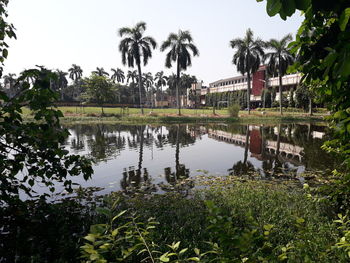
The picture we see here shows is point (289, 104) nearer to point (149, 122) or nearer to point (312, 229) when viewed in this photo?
point (149, 122)

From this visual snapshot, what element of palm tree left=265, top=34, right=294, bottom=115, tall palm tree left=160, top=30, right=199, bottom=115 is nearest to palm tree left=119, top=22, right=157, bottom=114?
tall palm tree left=160, top=30, right=199, bottom=115

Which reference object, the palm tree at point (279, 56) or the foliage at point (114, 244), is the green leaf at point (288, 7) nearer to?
the foliage at point (114, 244)

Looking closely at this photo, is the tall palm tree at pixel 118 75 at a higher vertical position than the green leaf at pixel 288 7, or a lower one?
higher

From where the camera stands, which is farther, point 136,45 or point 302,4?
point 136,45

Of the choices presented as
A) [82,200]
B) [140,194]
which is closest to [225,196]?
[140,194]

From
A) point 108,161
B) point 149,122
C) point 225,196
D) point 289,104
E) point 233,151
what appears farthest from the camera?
point 289,104

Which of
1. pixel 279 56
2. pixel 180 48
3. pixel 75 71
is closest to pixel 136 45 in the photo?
pixel 180 48

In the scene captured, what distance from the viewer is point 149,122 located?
3456cm

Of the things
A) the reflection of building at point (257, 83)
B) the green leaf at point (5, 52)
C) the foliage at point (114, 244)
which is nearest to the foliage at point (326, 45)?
the foliage at point (114, 244)

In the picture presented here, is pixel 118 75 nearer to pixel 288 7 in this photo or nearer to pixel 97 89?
pixel 97 89

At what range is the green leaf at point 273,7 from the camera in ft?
3.32

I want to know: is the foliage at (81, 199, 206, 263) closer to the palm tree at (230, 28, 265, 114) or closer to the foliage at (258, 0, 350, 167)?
the foliage at (258, 0, 350, 167)

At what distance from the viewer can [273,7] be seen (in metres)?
1.03

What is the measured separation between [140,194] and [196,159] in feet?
18.8
